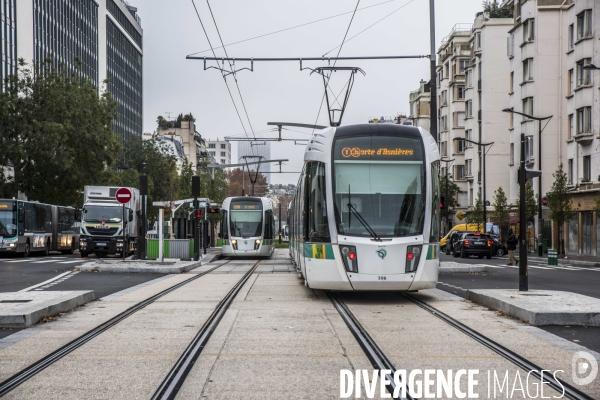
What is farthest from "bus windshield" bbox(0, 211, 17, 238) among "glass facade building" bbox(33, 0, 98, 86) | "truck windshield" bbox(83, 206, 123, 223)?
"glass facade building" bbox(33, 0, 98, 86)

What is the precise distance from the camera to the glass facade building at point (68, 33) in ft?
230

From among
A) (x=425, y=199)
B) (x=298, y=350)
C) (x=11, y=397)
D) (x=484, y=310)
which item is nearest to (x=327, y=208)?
(x=425, y=199)

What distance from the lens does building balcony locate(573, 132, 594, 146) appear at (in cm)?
4897

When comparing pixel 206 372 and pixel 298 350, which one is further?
pixel 298 350

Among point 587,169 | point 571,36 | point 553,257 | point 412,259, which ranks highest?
point 571,36

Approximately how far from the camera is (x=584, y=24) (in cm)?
4988

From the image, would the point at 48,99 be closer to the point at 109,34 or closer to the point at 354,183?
the point at 354,183

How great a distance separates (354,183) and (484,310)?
321 cm

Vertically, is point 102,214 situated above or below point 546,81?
below

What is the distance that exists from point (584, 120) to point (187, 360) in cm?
4545

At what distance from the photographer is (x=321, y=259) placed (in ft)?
50.0

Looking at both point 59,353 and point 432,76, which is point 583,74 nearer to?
point 432,76

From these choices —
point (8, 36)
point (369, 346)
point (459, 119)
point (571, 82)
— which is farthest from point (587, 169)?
point (369, 346)

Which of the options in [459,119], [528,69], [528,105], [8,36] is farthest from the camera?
[459,119]
